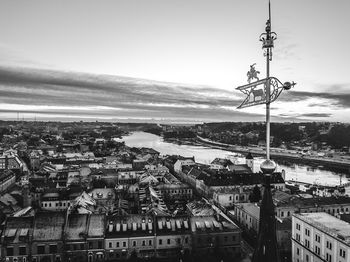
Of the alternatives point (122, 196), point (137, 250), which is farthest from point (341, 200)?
point (122, 196)

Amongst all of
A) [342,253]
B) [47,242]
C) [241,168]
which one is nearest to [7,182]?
[47,242]

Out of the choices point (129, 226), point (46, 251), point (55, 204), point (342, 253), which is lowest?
point (55, 204)

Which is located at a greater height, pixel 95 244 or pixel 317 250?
pixel 317 250

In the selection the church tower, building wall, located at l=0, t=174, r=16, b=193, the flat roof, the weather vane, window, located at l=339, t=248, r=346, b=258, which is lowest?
building wall, located at l=0, t=174, r=16, b=193

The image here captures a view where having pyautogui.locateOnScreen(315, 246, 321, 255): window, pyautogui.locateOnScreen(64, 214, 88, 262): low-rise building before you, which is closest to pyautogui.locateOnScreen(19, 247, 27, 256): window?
pyautogui.locateOnScreen(64, 214, 88, 262): low-rise building

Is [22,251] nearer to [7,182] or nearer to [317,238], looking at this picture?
[317,238]

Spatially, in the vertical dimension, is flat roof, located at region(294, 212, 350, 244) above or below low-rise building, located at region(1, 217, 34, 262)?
above

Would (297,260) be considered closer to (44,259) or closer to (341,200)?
(341,200)

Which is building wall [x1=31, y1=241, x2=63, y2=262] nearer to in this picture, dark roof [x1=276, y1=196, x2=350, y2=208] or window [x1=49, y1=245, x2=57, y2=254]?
window [x1=49, y1=245, x2=57, y2=254]
